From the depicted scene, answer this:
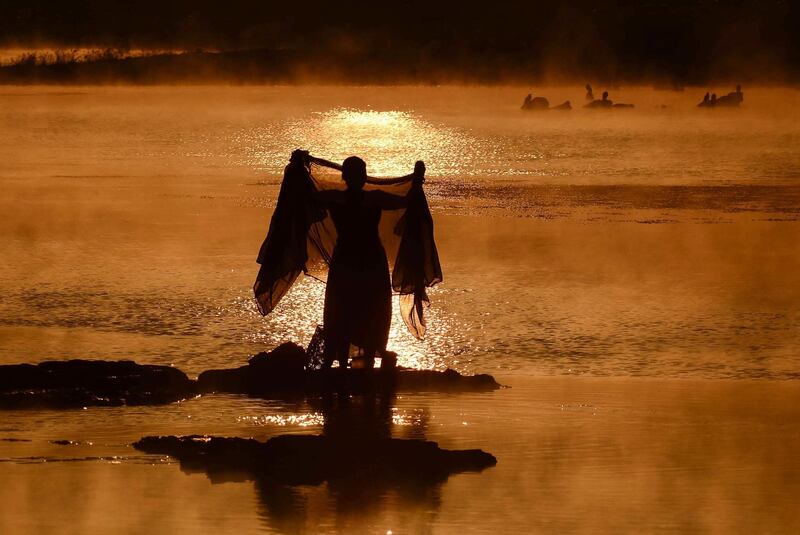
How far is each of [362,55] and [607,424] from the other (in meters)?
81.8

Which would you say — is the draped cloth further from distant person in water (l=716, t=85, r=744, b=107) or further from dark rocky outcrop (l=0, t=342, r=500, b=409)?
distant person in water (l=716, t=85, r=744, b=107)

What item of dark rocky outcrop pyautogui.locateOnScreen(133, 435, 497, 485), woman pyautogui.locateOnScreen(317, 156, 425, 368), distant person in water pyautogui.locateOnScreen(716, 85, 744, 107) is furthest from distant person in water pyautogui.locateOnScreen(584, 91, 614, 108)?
dark rocky outcrop pyautogui.locateOnScreen(133, 435, 497, 485)

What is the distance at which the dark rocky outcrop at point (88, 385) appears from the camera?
10805 millimetres

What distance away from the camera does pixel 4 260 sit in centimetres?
1916

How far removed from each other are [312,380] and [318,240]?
47.5 inches

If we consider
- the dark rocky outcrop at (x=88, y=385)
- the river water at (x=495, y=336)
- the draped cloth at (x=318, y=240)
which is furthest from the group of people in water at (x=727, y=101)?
the dark rocky outcrop at (x=88, y=385)

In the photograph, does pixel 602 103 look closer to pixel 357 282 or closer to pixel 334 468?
pixel 357 282

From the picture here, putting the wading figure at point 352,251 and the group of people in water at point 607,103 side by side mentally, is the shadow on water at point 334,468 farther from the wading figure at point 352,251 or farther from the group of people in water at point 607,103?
the group of people in water at point 607,103

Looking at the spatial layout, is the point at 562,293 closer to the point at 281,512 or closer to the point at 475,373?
the point at 475,373

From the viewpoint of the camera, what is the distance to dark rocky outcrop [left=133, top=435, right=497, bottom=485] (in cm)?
895

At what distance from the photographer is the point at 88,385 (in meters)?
11.0

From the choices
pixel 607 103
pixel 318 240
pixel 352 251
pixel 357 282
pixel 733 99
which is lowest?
pixel 357 282

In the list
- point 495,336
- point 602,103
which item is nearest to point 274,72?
point 602,103

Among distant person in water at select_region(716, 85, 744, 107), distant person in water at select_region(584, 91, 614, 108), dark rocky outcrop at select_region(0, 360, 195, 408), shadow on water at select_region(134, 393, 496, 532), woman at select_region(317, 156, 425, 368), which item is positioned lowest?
shadow on water at select_region(134, 393, 496, 532)
